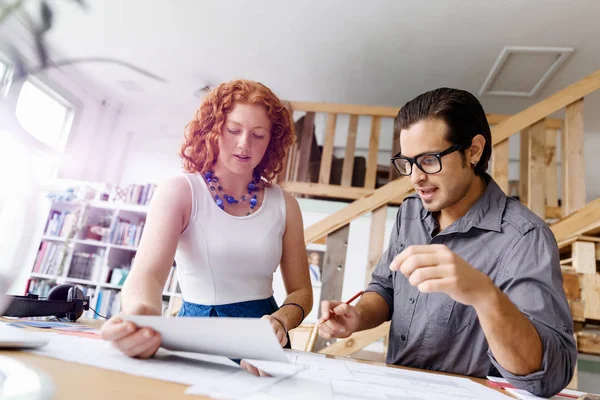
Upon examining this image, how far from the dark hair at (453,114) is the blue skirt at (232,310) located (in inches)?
23.4

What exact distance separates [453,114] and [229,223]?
622 mm

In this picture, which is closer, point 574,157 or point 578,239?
point 578,239

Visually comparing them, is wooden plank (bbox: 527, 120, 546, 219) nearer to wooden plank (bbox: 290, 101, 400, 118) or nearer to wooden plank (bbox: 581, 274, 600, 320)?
wooden plank (bbox: 581, 274, 600, 320)

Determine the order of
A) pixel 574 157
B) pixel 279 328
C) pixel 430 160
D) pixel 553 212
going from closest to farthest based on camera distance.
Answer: pixel 279 328, pixel 430 160, pixel 574 157, pixel 553 212

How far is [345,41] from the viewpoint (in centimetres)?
355

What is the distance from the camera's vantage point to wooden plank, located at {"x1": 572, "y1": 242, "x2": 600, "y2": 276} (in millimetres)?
2311

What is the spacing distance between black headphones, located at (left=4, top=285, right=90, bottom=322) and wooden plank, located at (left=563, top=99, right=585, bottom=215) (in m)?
2.57

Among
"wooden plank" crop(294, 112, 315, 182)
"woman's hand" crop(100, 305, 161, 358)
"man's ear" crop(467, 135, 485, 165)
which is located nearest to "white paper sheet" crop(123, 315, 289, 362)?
"woman's hand" crop(100, 305, 161, 358)

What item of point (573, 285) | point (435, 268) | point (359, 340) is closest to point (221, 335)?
point (435, 268)

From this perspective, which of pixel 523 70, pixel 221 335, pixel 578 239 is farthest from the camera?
pixel 523 70

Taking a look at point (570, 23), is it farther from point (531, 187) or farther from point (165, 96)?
point (165, 96)

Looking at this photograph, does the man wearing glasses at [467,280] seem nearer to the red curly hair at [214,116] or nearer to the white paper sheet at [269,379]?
the white paper sheet at [269,379]

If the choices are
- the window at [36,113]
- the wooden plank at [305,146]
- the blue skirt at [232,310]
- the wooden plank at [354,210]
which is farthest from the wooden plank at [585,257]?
the window at [36,113]

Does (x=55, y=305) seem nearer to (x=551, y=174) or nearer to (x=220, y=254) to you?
(x=220, y=254)
